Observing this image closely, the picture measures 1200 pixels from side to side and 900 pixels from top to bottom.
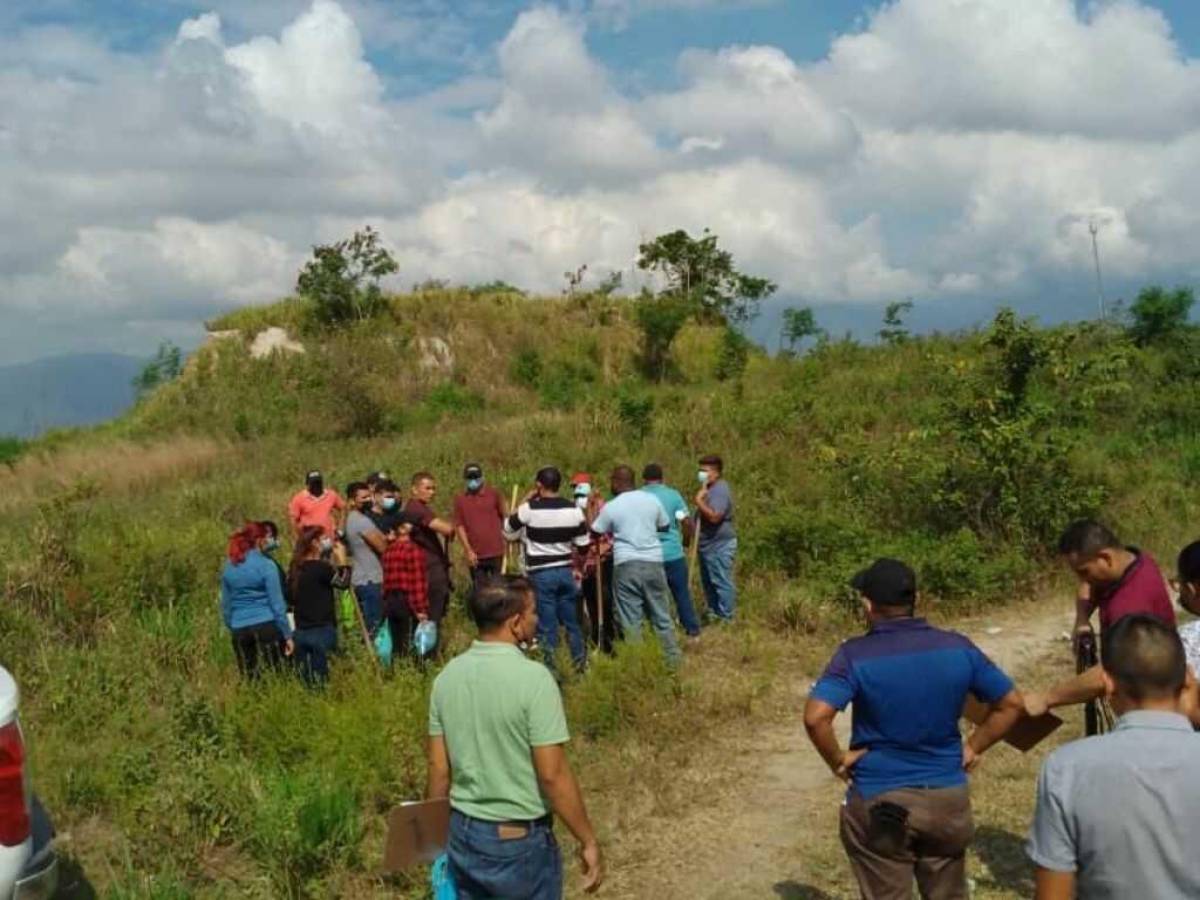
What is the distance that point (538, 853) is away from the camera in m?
3.40

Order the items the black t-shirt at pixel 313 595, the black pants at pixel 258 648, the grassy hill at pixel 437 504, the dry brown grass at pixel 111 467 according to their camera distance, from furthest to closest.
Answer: the dry brown grass at pixel 111 467
the black pants at pixel 258 648
the black t-shirt at pixel 313 595
the grassy hill at pixel 437 504

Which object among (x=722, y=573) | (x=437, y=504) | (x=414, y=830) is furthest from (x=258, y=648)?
(x=437, y=504)

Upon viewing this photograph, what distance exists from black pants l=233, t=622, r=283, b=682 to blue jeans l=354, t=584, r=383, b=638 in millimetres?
955

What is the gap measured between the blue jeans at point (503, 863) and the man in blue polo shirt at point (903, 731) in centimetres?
91

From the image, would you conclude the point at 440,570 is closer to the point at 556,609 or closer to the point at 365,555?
the point at 365,555

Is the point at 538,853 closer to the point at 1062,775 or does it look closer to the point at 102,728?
the point at 1062,775

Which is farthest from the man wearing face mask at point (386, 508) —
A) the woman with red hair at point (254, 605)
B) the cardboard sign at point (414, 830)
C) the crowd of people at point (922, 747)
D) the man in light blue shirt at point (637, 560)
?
the cardboard sign at point (414, 830)

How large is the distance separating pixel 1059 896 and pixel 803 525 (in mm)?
9308

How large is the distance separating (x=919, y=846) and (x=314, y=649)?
15.5 ft

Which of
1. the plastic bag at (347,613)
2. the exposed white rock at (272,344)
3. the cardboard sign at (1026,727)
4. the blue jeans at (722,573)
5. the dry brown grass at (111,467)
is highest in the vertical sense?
the exposed white rock at (272,344)

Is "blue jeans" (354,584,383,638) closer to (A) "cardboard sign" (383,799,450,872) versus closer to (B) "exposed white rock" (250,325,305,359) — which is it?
(A) "cardboard sign" (383,799,450,872)

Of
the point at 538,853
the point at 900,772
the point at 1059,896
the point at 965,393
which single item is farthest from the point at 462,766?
the point at 965,393

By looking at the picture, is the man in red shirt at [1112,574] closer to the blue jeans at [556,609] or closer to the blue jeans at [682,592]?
the blue jeans at [556,609]

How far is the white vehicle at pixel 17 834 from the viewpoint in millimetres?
3713
